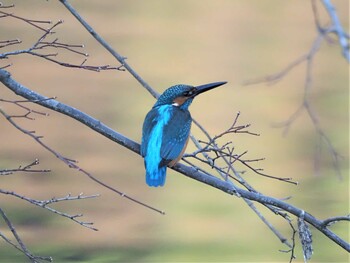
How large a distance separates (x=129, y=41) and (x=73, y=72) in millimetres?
568

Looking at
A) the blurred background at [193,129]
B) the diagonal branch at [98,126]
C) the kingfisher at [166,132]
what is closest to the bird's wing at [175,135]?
the kingfisher at [166,132]

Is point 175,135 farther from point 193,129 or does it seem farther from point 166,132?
point 193,129

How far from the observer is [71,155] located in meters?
5.40

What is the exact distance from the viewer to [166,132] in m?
2.70

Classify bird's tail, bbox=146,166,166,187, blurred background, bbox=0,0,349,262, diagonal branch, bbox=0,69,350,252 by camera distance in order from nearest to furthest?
diagonal branch, bbox=0,69,350,252
bird's tail, bbox=146,166,166,187
blurred background, bbox=0,0,349,262

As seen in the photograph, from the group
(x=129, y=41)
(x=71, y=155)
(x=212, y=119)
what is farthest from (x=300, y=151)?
(x=129, y=41)

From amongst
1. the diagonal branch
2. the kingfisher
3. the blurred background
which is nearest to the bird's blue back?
the kingfisher

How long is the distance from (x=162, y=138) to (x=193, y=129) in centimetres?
298

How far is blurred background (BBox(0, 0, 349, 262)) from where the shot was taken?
15.1ft

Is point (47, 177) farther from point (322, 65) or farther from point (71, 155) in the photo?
point (322, 65)

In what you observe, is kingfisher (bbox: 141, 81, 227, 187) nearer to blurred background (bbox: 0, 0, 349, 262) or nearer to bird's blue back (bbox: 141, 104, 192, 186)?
bird's blue back (bbox: 141, 104, 192, 186)

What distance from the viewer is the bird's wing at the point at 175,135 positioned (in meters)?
2.57

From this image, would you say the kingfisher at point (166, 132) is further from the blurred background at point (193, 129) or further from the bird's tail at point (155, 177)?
the blurred background at point (193, 129)

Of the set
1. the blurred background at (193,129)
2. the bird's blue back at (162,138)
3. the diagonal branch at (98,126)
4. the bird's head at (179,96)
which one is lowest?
the diagonal branch at (98,126)
